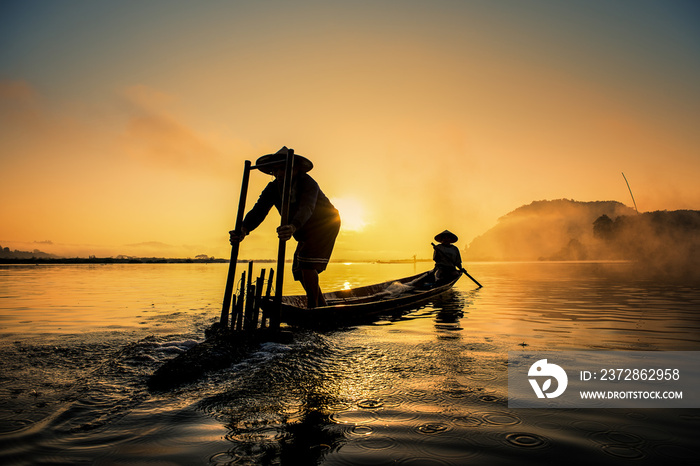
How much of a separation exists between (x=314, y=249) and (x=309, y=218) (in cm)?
72

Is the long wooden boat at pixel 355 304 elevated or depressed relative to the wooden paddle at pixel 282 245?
depressed

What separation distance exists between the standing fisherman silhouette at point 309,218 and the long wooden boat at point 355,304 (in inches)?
22.4

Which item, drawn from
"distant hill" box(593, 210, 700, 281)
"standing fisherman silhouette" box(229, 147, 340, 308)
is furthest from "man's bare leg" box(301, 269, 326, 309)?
"distant hill" box(593, 210, 700, 281)

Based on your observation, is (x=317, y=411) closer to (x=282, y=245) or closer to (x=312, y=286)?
(x=282, y=245)

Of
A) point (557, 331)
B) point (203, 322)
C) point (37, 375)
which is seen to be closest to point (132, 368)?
point (37, 375)

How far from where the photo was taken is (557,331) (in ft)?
23.1

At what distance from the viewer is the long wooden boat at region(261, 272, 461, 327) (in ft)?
22.7

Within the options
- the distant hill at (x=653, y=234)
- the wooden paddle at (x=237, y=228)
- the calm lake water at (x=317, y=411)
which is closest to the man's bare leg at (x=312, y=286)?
the calm lake water at (x=317, y=411)

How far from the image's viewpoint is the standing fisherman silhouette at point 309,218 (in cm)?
629

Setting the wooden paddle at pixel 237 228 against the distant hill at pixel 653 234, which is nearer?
the wooden paddle at pixel 237 228

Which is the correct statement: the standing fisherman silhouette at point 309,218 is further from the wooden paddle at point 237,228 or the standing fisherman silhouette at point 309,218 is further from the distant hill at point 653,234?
the distant hill at point 653,234

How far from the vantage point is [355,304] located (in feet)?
27.6

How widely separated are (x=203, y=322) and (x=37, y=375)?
4194mm

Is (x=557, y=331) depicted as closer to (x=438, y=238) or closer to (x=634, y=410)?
(x=634, y=410)
